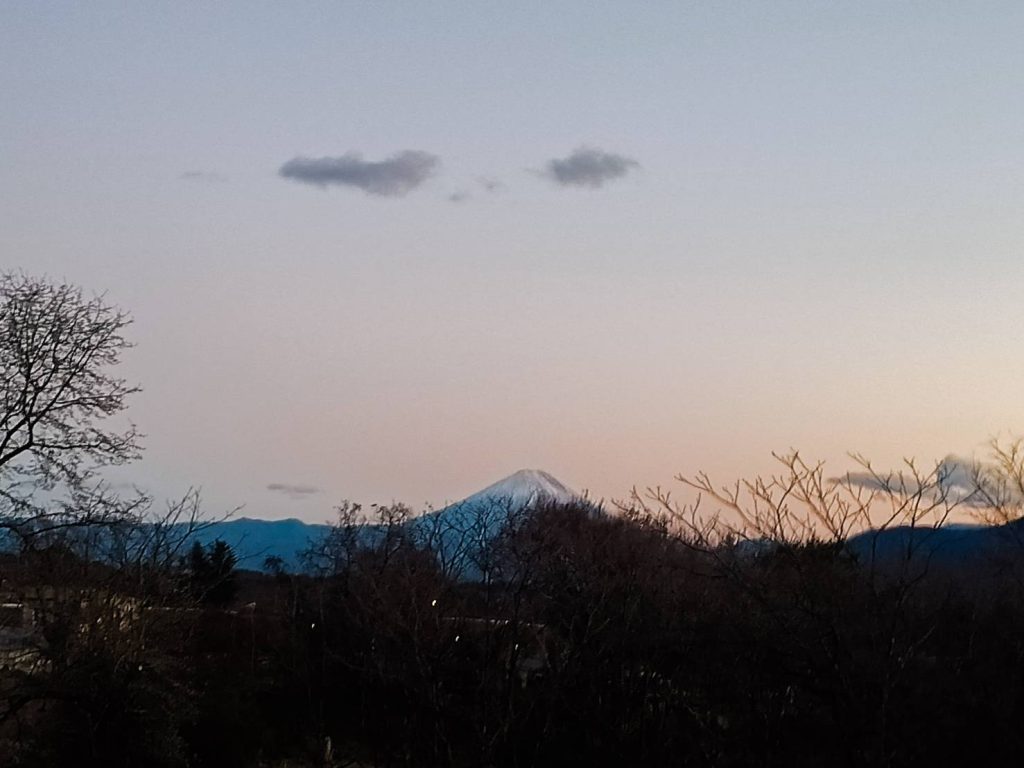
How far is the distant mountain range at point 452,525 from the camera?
3966cm

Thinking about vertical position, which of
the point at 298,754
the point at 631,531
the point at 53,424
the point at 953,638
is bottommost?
the point at 298,754

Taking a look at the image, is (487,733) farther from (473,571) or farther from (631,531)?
(473,571)

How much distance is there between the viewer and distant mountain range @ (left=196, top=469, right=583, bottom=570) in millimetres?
39656

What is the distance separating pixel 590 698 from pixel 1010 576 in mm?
7104

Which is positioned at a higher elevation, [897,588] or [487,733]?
[897,588]

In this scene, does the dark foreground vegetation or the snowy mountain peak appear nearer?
the dark foreground vegetation

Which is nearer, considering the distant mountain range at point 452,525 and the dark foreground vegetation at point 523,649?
the dark foreground vegetation at point 523,649

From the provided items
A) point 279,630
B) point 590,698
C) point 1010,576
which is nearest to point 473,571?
point 279,630

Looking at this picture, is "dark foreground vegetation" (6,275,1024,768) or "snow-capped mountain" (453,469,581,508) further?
"snow-capped mountain" (453,469,581,508)

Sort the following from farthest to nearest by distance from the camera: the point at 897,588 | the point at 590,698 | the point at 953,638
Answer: the point at 590,698 → the point at 953,638 → the point at 897,588

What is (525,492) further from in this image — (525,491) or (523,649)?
(523,649)

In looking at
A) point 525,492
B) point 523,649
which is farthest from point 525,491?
point 523,649

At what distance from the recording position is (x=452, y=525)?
41969 mm

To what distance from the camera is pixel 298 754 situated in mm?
29734
